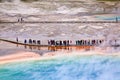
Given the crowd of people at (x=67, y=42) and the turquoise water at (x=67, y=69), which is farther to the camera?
the crowd of people at (x=67, y=42)

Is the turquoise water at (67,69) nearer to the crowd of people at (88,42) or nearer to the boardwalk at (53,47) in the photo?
the boardwalk at (53,47)

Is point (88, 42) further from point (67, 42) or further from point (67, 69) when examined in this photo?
point (67, 69)

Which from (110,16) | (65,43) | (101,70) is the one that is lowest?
(101,70)

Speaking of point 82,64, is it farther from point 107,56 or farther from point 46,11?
point 46,11

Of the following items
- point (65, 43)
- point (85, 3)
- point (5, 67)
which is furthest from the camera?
point (85, 3)

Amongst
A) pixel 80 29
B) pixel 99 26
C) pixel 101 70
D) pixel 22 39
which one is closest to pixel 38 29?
pixel 22 39

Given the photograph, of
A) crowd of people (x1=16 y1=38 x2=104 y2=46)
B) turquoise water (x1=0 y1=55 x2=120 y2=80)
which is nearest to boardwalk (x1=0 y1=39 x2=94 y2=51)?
crowd of people (x1=16 y1=38 x2=104 y2=46)

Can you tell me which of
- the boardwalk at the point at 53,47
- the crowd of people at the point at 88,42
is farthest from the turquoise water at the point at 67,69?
the crowd of people at the point at 88,42

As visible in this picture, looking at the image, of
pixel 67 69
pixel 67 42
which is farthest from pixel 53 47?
pixel 67 69
